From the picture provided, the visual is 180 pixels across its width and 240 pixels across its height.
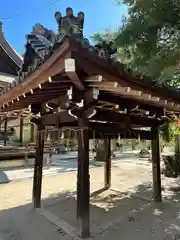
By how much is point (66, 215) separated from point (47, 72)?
294 centimetres

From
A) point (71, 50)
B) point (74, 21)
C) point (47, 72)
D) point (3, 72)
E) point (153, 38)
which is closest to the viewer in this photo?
point (71, 50)

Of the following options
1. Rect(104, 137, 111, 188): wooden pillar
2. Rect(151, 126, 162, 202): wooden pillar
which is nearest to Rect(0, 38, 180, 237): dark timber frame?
Rect(151, 126, 162, 202): wooden pillar

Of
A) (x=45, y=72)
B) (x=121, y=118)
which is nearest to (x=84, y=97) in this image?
(x=45, y=72)

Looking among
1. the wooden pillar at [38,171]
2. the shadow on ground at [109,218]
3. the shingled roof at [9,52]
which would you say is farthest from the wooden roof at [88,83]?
the shingled roof at [9,52]

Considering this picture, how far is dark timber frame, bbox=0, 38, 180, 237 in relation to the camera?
209 cm

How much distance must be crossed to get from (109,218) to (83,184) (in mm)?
1245

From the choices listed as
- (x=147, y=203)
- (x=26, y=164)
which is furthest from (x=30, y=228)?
(x=26, y=164)

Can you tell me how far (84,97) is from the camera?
289cm

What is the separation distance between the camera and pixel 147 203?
15.6 ft

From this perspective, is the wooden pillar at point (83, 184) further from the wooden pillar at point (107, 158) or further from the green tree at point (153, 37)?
the wooden pillar at point (107, 158)

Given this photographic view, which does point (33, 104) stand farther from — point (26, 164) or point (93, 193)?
point (26, 164)

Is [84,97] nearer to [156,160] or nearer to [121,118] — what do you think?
[121,118]

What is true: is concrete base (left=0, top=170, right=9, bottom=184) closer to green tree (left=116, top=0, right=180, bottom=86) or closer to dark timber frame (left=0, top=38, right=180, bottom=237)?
dark timber frame (left=0, top=38, right=180, bottom=237)

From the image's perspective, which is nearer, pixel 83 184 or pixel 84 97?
pixel 84 97
